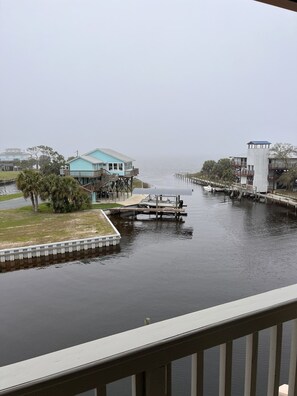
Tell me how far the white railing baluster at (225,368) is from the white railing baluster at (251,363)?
0.05 metres

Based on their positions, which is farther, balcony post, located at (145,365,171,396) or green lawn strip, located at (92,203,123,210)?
green lawn strip, located at (92,203,123,210)

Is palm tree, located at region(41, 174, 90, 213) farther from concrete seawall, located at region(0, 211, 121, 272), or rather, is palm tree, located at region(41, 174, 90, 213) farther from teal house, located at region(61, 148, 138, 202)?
concrete seawall, located at region(0, 211, 121, 272)

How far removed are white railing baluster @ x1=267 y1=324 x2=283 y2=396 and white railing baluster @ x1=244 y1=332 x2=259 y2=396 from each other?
4 cm

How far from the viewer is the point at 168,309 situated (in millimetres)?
7191

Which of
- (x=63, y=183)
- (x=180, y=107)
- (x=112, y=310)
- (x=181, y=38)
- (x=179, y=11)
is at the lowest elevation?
(x=112, y=310)

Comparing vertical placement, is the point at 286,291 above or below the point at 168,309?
above

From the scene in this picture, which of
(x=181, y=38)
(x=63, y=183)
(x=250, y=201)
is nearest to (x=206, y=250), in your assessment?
(x=63, y=183)

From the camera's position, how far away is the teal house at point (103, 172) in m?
18.6

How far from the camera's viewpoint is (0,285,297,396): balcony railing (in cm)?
46

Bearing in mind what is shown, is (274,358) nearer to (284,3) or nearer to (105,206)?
(284,3)

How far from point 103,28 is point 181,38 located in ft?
1.22

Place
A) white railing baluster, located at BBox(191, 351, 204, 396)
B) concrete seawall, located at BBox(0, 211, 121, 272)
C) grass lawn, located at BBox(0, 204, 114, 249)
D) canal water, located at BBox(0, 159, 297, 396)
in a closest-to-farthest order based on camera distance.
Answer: white railing baluster, located at BBox(191, 351, 204, 396)
canal water, located at BBox(0, 159, 297, 396)
concrete seawall, located at BBox(0, 211, 121, 272)
grass lawn, located at BBox(0, 204, 114, 249)

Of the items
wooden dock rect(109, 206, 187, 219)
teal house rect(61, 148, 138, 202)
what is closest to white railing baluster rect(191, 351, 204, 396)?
teal house rect(61, 148, 138, 202)

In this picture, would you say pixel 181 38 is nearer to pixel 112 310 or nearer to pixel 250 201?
pixel 112 310
